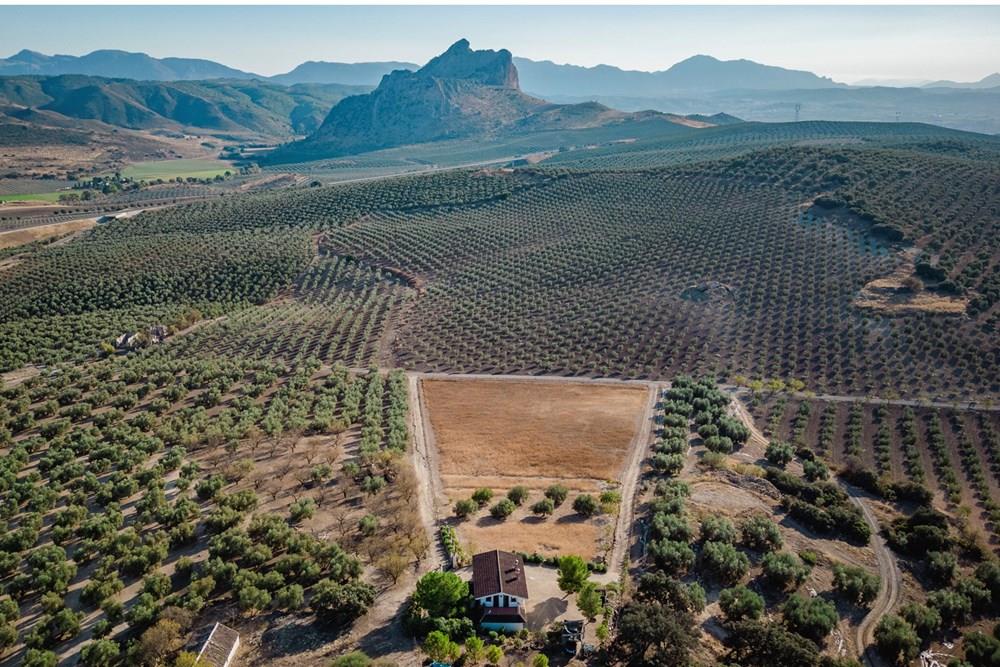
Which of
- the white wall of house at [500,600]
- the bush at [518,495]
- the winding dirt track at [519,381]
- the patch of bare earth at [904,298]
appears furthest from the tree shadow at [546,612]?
the patch of bare earth at [904,298]

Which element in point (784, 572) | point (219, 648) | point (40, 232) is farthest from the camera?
point (40, 232)

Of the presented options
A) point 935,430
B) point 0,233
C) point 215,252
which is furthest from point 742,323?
point 0,233

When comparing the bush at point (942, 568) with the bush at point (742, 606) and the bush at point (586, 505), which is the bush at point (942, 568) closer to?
the bush at point (742, 606)

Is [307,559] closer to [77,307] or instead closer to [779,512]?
[779,512]

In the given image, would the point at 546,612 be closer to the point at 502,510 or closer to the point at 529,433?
the point at 502,510

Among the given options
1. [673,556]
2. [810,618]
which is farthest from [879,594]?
[673,556]

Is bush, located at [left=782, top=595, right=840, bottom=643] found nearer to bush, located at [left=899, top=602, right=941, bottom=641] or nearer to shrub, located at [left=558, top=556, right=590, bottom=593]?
bush, located at [left=899, top=602, right=941, bottom=641]
